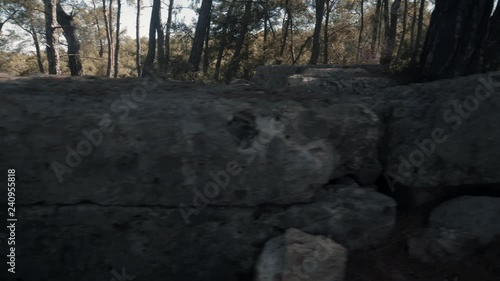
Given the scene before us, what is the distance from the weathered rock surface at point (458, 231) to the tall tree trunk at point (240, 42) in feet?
53.7

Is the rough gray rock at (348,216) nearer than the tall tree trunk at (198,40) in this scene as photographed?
Yes

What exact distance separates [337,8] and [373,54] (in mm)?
12950

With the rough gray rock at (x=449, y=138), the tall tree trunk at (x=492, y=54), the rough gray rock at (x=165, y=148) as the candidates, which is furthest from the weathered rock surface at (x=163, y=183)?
the tall tree trunk at (x=492, y=54)

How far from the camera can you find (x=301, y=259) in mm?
2721

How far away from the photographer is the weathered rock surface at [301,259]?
8.81 feet

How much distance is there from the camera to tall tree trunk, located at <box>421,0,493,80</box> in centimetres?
512

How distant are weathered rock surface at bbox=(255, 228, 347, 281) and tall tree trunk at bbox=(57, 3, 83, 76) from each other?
34.0ft

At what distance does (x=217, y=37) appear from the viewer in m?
22.0

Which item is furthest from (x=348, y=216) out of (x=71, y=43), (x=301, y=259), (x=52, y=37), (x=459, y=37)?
(x=52, y=37)

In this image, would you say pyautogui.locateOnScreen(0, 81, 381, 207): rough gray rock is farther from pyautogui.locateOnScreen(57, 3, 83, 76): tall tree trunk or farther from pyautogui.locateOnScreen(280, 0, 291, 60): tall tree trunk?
pyautogui.locateOnScreen(280, 0, 291, 60): tall tree trunk

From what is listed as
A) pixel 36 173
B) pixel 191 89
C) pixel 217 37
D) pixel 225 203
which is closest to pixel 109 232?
pixel 36 173

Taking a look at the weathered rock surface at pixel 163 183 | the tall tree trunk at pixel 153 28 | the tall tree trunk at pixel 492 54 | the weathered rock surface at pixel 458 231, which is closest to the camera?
the weathered rock surface at pixel 163 183

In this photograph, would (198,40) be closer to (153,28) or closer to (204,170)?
(153,28)

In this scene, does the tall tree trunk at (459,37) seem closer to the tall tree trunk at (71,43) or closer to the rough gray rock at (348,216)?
the rough gray rock at (348,216)
